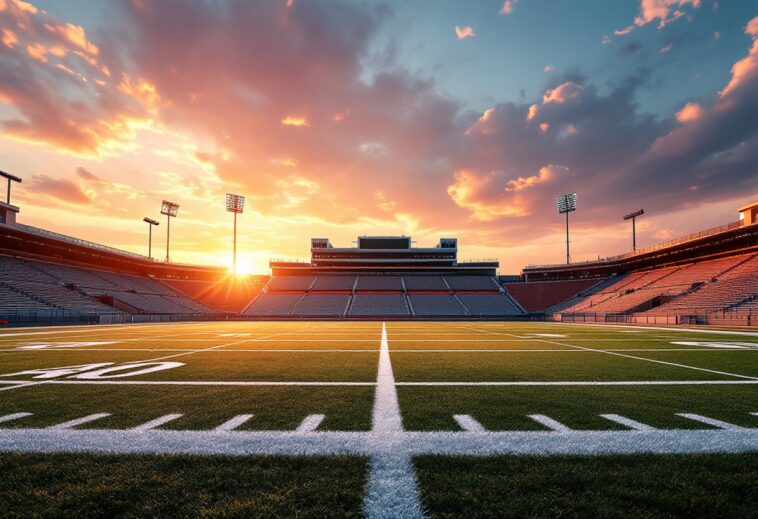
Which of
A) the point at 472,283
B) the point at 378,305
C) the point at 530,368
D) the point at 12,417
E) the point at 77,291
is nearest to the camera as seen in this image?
the point at 12,417

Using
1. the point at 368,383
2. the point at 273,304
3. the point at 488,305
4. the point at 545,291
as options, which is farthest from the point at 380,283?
the point at 368,383

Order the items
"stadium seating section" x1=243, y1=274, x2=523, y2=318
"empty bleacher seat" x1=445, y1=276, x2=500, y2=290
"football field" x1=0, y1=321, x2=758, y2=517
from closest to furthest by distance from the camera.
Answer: "football field" x1=0, y1=321, x2=758, y2=517 < "stadium seating section" x1=243, y1=274, x2=523, y2=318 < "empty bleacher seat" x1=445, y1=276, x2=500, y2=290

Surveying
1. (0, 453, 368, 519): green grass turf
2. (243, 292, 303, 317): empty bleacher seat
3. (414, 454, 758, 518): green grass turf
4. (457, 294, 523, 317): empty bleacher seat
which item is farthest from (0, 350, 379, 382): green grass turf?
(457, 294, 523, 317): empty bleacher seat

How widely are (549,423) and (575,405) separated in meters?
0.91

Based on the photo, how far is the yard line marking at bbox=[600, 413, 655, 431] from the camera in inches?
133

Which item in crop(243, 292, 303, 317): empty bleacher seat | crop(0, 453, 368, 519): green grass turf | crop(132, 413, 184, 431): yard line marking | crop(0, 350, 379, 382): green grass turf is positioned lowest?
crop(243, 292, 303, 317): empty bleacher seat

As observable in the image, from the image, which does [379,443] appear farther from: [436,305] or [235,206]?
[235,206]

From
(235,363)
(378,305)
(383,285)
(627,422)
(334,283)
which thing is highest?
(334,283)

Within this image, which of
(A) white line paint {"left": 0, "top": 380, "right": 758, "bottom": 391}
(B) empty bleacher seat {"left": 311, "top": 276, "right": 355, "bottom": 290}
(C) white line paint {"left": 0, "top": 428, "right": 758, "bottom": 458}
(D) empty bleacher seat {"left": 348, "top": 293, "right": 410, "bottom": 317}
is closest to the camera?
(C) white line paint {"left": 0, "top": 428, "right": 758, "bottom": 458}

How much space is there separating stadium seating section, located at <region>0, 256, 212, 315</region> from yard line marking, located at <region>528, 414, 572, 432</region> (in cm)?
3495

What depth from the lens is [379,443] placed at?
9.81 ft

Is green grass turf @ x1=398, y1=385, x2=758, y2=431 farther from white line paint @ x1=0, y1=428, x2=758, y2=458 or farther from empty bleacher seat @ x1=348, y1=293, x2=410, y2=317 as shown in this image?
empty bleacher seat @ x1=348, y1=293, x2=410, y2=317

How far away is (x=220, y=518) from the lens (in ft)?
6.16

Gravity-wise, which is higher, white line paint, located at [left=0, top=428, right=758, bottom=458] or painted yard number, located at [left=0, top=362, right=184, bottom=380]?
white line paint, located at [left=0, top=428, right=758, bottom=458]
